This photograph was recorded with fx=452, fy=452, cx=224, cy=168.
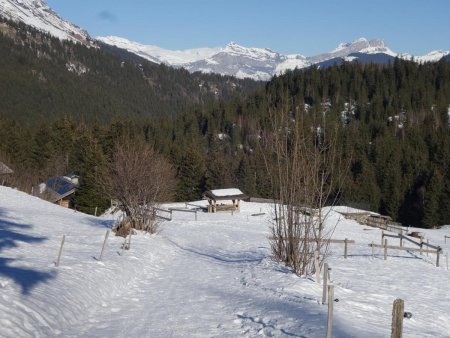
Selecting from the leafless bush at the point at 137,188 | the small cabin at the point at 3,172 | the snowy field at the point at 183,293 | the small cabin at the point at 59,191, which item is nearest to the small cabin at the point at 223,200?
the small cabin at the point at 59,191

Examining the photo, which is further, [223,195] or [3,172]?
[223,195]

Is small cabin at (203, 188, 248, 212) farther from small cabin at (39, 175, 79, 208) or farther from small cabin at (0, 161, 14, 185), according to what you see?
small cabin at (0, 161, 14, 185)

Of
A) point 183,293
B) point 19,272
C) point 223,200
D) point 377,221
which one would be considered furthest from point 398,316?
point 377,221

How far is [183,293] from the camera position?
43.6ft

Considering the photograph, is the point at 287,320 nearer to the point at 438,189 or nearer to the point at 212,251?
the point at 212,251

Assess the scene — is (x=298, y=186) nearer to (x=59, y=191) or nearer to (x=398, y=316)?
(x=398, y=316)

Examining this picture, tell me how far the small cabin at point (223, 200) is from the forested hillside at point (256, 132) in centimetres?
788

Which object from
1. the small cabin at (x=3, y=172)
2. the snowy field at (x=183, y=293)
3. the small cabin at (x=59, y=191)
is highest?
the small cabin at (x=3, y=172)

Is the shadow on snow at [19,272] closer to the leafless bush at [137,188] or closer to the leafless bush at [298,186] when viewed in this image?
the leafless bush at [137,188]

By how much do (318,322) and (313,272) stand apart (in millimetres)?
6069

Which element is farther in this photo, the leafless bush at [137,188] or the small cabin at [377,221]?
the small cabin at [377,221]

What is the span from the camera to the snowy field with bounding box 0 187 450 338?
9.45 meters

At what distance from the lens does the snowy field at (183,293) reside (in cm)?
945

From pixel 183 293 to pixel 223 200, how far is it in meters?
42.8
